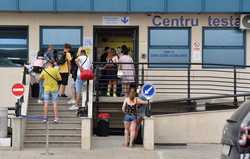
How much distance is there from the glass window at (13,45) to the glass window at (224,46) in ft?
20.0

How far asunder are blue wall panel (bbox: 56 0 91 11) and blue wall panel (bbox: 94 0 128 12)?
0.30 metres

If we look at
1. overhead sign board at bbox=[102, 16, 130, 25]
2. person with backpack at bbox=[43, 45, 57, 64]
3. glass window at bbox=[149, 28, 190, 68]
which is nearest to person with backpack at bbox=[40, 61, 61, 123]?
person with backpack at bbox=[43, 45, 57, 64]

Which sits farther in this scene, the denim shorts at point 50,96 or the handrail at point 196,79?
the handrail at point 196,79

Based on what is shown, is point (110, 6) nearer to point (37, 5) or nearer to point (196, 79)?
point (37, 5)

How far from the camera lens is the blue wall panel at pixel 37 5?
21172 mm

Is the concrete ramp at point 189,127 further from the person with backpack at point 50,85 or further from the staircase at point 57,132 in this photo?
the person with backpack at point 50,85

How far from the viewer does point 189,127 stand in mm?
18891

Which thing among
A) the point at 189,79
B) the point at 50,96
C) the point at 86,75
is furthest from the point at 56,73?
the point at 189,79

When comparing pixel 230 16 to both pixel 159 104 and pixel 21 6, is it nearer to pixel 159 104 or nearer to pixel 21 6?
pixel 159 104

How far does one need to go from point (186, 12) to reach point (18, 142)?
7967 mm

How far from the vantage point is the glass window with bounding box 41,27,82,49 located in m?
21.8

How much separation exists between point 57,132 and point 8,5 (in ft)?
18.4

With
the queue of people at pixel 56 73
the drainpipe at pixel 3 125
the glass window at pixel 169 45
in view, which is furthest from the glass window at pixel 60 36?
the drainpipe at pixel 3 125

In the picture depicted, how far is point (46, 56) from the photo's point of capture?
19938 mm
